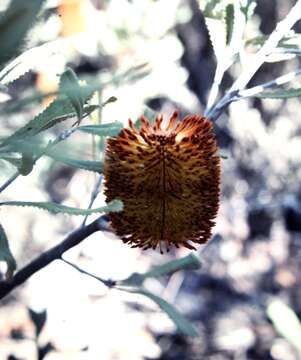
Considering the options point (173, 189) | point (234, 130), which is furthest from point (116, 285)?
point (234, 130)

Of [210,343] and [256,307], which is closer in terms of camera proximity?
[210,343]

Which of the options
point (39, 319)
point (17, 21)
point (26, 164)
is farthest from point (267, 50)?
point (39, 319)

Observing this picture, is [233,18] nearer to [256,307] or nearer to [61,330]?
[61,330]

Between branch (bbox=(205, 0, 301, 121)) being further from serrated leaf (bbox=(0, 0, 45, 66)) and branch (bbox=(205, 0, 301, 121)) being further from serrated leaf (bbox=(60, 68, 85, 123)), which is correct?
serrated leaf (bbox=(0, 0, 45, 66))

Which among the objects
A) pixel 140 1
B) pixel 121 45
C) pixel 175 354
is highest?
pixel 140 1

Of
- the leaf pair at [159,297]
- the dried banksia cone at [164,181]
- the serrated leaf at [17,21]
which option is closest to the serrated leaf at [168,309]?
the leaf pair at [159,297]

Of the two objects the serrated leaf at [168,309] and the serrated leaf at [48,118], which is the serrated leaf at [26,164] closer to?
the serrated leaf at [48,118]

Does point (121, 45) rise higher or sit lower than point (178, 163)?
lower
